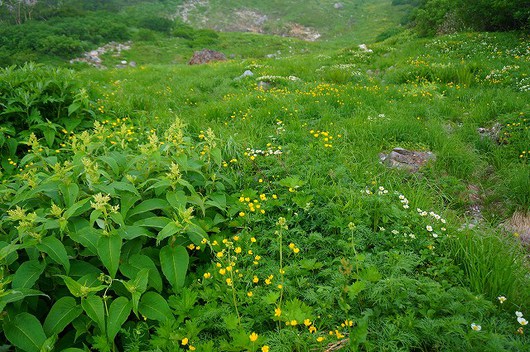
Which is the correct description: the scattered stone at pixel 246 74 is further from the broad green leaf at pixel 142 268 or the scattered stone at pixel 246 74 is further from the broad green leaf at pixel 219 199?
the broad green leaf at pixel 142 268

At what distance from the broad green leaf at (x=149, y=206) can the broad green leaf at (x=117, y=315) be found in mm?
845

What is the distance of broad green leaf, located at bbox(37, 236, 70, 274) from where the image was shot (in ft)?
8.38

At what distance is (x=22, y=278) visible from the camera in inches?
101

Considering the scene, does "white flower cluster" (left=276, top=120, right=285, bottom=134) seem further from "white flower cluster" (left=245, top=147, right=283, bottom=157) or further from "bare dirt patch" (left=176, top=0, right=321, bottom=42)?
"bare dirt patch" (left=176, top=0, right=321, bottom=42)

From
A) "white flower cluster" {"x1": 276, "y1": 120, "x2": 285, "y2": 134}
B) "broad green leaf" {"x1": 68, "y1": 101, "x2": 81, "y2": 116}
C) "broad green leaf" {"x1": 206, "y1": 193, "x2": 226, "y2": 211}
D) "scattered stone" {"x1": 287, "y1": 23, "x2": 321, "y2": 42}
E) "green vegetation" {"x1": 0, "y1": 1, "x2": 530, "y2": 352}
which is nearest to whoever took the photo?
"green vegetation" {"x1": 0, "y1": 1, "x2": 530, "y2": 352}

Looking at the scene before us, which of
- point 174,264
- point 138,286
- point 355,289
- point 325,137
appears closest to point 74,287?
point 138,286

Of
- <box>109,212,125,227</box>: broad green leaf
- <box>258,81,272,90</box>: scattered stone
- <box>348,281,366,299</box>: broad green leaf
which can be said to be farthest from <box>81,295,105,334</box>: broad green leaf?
<box>258,81,272,90</box>: scattered stone

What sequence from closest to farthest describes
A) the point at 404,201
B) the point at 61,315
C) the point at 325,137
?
1. the point at 61,315
2. the point at 404,201
3. the point at 325,137

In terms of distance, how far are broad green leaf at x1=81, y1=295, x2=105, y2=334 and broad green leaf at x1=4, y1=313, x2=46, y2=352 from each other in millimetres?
326

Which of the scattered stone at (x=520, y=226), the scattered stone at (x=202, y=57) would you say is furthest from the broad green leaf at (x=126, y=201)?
the scattered stone at (x=202, y=57)

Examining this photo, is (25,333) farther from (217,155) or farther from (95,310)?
(217,155)

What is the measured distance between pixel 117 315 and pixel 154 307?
0.94ft

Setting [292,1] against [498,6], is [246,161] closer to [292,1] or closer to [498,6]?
[498,6]

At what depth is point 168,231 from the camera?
9.26ft
